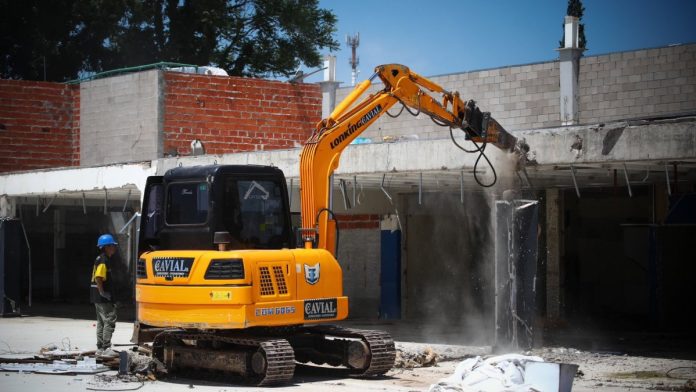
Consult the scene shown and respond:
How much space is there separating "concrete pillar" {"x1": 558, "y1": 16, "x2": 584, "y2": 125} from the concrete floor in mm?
7151

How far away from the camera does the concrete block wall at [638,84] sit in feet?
73.8

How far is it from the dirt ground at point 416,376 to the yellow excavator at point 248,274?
37 centimetres

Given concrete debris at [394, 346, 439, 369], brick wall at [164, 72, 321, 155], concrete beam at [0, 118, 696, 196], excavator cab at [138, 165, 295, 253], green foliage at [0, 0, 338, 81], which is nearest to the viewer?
excavator cab at [138, 165, 295, 253]

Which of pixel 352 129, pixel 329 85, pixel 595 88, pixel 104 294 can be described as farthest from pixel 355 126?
pixel 329 85

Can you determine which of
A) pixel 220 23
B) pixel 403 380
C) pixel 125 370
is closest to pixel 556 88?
pixel 403 380

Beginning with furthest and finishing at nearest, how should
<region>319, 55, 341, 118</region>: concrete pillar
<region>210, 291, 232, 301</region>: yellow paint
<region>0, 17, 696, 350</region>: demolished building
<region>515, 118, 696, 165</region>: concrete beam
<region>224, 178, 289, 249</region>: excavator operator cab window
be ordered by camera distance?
<region>319, 55, 341, 118</region>: concrete pillar → <region>0, 17, 696, 350</region>: demolished building → <region>515, 118, 696, 165</region>: concrete beam → <region>224, 178, 289, 249</region>: excavator operator cab window → <region>210, 291, 232, 301</region>: yellow paint

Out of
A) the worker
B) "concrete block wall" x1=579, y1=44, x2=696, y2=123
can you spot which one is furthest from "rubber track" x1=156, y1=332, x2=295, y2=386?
"concrete block wall" x1=579, y1=44, x2=696, y2=123

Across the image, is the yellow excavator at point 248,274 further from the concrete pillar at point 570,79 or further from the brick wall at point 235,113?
the brick wall at point 235,113

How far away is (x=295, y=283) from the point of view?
44.9 feet

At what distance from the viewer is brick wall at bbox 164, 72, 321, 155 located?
2814 cm

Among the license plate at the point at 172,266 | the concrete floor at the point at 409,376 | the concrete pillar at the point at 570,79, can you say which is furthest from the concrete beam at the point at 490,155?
the license plate at the point at 172,266

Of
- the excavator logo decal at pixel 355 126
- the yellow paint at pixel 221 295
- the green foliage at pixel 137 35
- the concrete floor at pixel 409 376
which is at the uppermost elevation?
the green foliage at pixel 137 35

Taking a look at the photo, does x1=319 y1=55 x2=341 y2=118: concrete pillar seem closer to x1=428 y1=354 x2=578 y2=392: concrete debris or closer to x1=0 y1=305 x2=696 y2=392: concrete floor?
x1=0 y1=305 x2=696 y2=392: concrete floor

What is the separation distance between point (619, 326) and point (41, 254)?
58.6 feet
